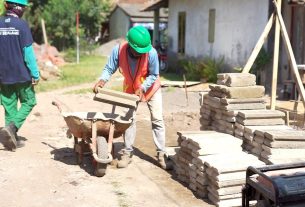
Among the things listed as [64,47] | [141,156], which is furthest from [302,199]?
[64,47]

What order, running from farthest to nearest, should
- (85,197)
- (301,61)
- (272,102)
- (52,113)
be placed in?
(301,61) < (52,113) < (272,102) < (85,197)

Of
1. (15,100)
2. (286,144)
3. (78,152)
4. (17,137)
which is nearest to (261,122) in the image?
(286,144)

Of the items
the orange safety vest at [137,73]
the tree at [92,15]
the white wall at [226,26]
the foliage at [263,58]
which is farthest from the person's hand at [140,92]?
the tree at [92,15]

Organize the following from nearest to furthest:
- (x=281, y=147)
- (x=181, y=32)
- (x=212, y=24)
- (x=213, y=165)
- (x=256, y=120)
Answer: (x=213, y=165) → (x=281, y=147) → (x=256, y=120) → (x=212, y=24) → (x=181, y=32)

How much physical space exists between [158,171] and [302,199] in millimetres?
3472

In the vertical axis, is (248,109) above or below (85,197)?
above

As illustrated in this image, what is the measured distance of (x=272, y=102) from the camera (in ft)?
26.8

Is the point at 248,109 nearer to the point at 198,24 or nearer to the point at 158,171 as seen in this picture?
the point at 158,171

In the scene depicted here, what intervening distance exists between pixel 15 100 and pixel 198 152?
10.4 ft

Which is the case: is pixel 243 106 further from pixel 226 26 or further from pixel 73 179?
pixel 226 26

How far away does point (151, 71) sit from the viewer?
22.4 ft

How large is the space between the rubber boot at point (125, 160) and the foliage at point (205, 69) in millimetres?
10135

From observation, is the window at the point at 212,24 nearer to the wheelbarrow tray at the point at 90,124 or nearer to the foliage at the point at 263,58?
the foliage at the point at 263,58

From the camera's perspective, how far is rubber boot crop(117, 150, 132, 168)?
6848mm
